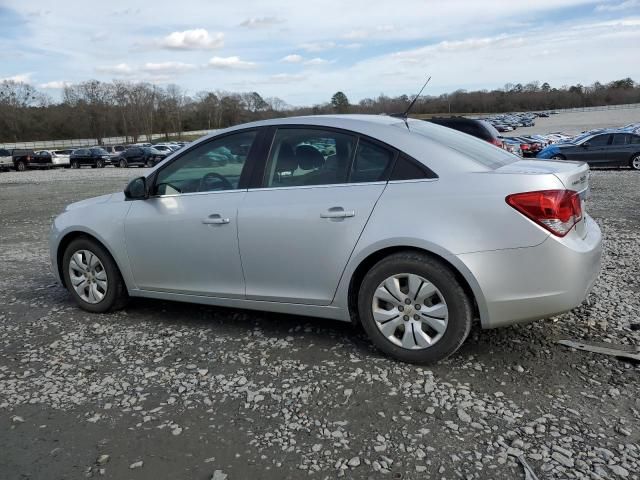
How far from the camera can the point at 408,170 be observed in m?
3.64

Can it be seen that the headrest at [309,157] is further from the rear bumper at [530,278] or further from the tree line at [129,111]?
the tree line at [129,111]

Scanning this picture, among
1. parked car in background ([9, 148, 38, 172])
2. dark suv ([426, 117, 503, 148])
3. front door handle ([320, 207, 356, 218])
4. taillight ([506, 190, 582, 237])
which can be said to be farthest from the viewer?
parked car in background ([9, 148, 38, 172])

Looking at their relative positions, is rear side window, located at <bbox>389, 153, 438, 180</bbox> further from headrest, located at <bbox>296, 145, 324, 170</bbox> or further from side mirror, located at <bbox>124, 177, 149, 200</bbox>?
side mirror, located at <bbox>124, 177, 149, 200</bbox>

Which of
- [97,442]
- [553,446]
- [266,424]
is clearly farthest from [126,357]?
[553,446]

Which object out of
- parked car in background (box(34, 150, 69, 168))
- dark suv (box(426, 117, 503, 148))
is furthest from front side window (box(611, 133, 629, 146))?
parked car in background (box(34, 150, 69, 168))

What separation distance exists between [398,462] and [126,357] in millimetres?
2269

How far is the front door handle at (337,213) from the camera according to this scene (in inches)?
145

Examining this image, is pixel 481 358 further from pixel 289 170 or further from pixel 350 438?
pixel 289 170

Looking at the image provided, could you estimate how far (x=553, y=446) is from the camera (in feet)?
9.01

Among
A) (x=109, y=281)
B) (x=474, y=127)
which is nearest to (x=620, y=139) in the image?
(x=474, y=127)

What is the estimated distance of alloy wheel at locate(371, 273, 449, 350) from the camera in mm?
3520

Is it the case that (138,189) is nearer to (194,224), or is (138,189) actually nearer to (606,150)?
(194,224)

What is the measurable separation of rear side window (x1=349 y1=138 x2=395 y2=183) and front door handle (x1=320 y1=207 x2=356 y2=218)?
23 cm

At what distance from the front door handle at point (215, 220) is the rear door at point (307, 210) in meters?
0.14
